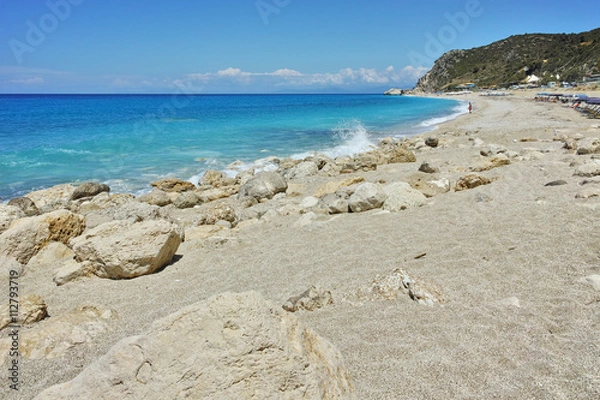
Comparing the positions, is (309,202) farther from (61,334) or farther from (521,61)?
(521,61)

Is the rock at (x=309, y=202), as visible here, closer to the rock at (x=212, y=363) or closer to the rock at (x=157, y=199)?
the rock at (x=157, y=199)

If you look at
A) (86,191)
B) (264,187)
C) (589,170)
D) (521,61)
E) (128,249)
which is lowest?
(86,191)

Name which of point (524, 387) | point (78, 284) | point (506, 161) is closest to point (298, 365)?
point (524, 387)

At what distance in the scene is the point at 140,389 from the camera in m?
2.08

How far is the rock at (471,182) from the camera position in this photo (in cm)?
841

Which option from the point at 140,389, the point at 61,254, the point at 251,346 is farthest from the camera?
the point at 61,254

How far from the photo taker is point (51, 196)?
12.5m

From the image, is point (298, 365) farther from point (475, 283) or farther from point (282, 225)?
point (282, 225)

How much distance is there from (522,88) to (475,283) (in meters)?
86.0

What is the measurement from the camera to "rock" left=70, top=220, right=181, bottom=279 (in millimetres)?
5477

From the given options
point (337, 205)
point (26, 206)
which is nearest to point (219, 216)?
point (337, 205)

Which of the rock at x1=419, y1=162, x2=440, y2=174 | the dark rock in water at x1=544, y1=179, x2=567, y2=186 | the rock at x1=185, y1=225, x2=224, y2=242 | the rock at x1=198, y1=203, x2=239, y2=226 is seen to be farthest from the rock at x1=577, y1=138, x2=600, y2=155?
the rock at x1=185, y1=225, x2=224, y2=242

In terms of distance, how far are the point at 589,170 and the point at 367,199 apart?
4.66 meters

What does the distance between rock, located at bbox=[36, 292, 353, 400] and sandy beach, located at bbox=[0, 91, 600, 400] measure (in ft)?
2.14
